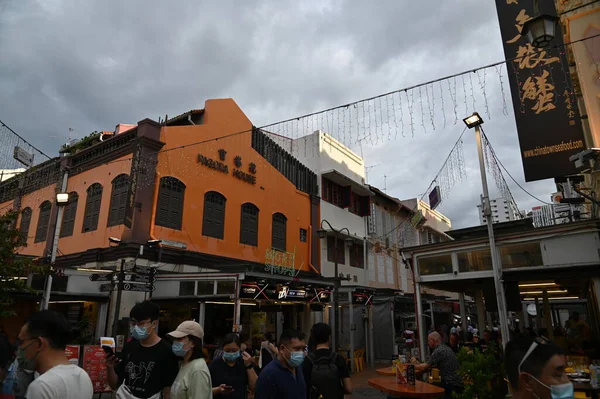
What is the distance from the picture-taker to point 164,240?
54.1 feet

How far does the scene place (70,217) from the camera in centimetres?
1867

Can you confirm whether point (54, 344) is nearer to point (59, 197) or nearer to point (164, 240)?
point (59, 197)

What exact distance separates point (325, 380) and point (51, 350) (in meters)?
3.26

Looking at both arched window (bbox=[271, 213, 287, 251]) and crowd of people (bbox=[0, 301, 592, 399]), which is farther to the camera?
arched window (bbox=[271, 213, 287, 251])

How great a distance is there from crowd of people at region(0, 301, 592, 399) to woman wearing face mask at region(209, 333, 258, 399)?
0.01 m

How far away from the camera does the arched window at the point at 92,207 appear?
57.3ft

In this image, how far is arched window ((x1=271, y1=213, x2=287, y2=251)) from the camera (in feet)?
72.5

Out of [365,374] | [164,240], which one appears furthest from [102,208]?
[365,374]

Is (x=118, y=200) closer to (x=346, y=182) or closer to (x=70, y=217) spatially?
(x=70, y=217)

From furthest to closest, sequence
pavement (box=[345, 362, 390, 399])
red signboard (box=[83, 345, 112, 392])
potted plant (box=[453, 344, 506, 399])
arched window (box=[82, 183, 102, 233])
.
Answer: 1. arched window (box=[82, 183, 102, 233])
2. pavement (box=[345, 362, 390, 399])
3. red signboard (box=[83, 345, 112, 392])
4. potted plant (box=[453, 344, 506, 399])

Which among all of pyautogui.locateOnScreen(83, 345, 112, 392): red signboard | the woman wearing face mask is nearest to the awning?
pyautogui.locateOnScreen(83, 345, 112, 392): red signboard

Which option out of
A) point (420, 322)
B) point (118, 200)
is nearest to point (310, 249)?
point (118, 200)

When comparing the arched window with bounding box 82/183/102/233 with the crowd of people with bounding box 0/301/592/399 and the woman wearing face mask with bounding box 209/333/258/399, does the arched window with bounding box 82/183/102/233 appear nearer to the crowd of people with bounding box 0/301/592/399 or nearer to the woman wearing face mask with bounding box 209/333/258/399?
the woman wearing face mask with bounding box 209/333/258/399

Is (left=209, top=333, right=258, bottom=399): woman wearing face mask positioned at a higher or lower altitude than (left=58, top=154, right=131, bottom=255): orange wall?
lower
